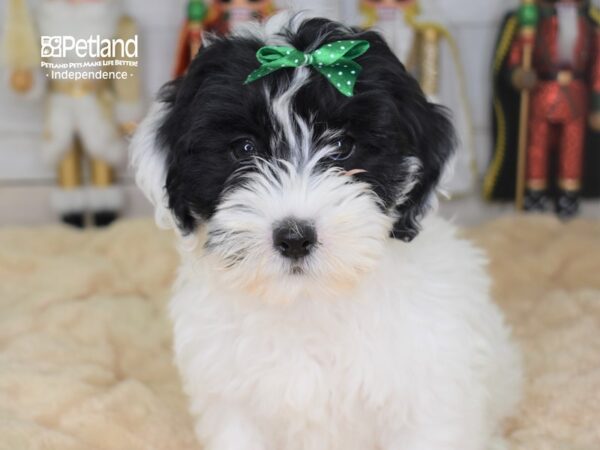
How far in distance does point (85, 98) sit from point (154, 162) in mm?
2606

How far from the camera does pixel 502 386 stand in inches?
93.0

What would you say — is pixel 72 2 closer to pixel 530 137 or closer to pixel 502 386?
pixel 530 137

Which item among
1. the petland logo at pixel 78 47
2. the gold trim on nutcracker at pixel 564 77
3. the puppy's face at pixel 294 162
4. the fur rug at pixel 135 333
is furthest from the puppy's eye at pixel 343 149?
the gold trim on nutcracker at pixel 564 77

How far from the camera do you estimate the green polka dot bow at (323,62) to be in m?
1.82

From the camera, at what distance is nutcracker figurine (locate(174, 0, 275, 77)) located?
4.25m

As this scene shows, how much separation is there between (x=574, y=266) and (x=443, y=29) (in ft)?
4.91

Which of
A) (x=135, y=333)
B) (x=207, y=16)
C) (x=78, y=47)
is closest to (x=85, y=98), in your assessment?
(x=78, y=47)

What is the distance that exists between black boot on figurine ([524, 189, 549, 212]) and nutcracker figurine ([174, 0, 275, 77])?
1.84 metres

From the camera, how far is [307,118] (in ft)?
6.08

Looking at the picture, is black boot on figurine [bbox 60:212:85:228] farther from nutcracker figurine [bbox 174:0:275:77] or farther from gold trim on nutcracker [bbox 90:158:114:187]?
nutcracker figurine [bbox 174:0:275:77]

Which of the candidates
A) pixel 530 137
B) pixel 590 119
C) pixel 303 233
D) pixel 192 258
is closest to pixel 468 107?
pixel 530 137

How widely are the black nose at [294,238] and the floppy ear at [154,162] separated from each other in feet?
1.48

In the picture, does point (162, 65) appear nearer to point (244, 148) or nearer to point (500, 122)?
point (500, 122)

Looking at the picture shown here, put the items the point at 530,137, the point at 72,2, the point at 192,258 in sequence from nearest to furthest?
the point at 192,258, the point at 72,2, the point at 530,137
